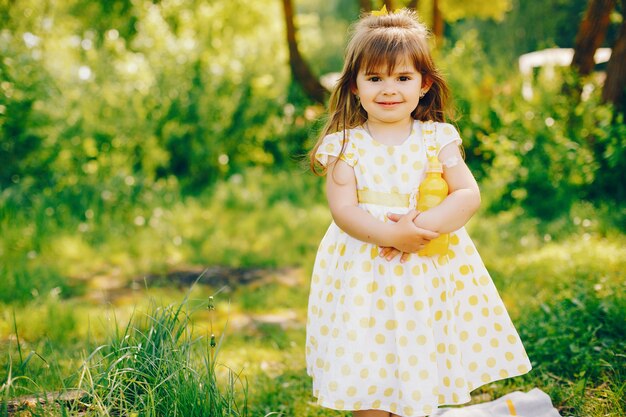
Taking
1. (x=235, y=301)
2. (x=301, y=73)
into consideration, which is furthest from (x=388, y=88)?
(x=301, y=73)

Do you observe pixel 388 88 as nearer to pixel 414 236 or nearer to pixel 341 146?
pixel 341 146

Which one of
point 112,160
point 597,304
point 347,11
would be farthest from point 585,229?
point 347,11

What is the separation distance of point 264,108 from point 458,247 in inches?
230

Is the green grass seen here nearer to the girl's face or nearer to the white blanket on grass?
the white blanket on grass

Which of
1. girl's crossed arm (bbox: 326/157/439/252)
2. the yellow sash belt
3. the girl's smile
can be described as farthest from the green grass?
the girl's smile

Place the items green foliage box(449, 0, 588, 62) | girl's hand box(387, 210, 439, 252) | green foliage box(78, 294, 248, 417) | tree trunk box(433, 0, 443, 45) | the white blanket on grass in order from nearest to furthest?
1. green foliage box(78, 294, 248, 417)
2. girl's hand box(387, 210, 439, 252)
3. the white blanket on grass
4. tree trunk box(433, 0, 443, 45)
5. green foliage box(449, 0, 588, 62)

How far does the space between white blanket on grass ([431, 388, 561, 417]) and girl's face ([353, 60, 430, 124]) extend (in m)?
1.25

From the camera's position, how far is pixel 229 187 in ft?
22.3

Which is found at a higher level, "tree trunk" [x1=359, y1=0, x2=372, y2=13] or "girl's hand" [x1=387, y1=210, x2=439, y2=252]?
"tree trunk" [x1=359, y1=0, x2=372, y2=13]

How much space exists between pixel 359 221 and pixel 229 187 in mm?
4759

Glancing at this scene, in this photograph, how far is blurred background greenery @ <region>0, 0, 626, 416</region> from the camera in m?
3.46

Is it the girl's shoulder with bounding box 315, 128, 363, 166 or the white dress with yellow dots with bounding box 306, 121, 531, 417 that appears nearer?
the white dress with yellow dots with bounding box 306, 121, 531, 417

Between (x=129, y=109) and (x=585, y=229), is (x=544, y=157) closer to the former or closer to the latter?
(x=585, y=229)

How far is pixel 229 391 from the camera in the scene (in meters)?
2.15
